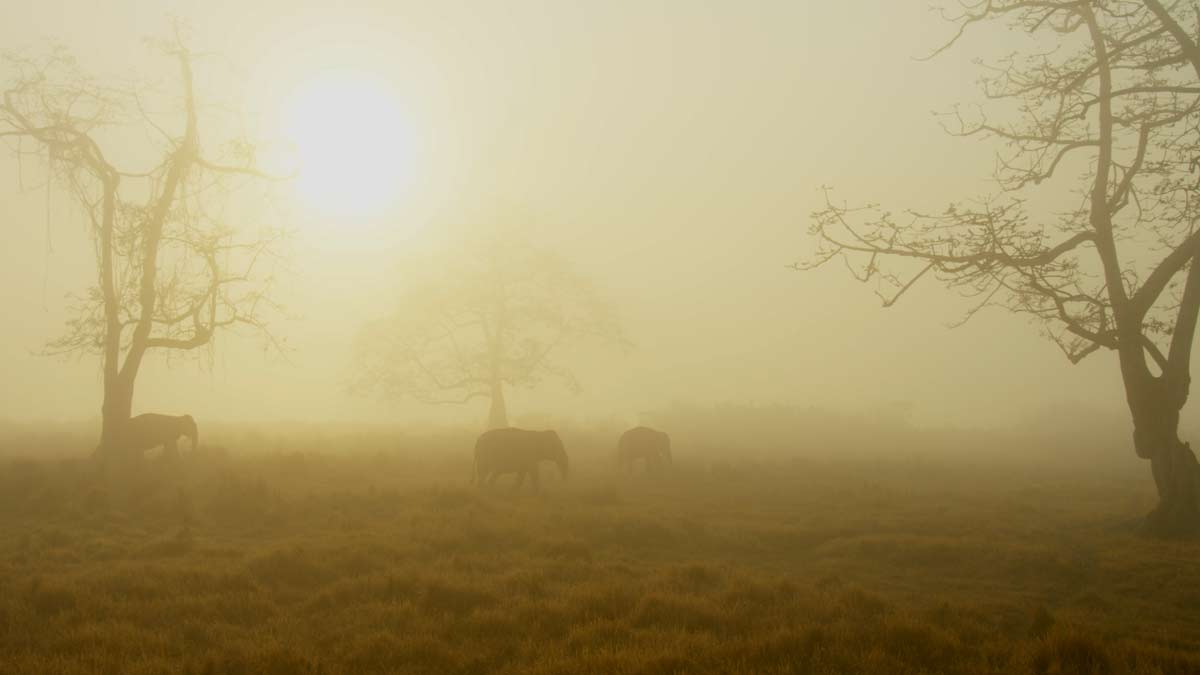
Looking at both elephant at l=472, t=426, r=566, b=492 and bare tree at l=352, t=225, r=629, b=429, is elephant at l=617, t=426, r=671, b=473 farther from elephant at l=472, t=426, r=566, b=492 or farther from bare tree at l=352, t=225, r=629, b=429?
bare tree at l=352, t=225, r=629, b=429

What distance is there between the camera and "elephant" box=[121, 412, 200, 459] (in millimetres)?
20656

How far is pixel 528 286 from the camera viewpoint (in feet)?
123

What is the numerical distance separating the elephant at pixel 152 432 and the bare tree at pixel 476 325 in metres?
13.9

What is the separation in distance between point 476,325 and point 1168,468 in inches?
1151

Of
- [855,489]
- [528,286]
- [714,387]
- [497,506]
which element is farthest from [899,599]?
[714,387]

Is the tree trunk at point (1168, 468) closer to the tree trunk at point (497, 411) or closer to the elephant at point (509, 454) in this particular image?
the elephant at point (509, 454)

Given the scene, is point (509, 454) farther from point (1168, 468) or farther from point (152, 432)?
point (1168, 468)

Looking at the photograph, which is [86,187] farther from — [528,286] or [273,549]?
[528,286]

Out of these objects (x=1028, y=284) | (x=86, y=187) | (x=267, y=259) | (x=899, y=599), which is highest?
(x=86, y=187)

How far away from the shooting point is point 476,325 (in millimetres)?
38500

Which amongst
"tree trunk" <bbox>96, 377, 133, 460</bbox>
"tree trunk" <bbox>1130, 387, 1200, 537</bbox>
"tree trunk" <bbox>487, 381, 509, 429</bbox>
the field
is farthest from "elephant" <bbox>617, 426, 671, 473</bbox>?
"tree trunk" <bbox>96, 377, 133, 460</bbox>

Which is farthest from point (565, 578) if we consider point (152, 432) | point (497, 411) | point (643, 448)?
point (497, 411)

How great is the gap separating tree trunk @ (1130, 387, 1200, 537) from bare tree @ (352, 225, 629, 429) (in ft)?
80.0

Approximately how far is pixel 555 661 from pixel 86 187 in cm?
2100
